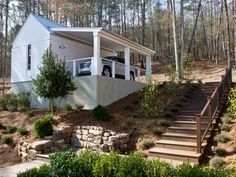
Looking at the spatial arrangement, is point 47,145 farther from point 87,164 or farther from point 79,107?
point 87,164

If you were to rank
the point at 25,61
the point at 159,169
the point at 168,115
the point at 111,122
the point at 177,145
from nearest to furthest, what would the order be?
the point at 159,169
the point at 177,145
the point at 111,122
the point at 168,115
the point at 25,61

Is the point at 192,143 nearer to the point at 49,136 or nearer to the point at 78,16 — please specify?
the point at 49,136

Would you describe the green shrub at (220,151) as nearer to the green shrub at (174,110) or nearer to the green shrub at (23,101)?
the green shrub at (174,110)

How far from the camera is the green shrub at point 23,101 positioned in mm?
15027

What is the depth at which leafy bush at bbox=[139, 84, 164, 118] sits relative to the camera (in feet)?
39.9

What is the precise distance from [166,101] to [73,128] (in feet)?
15.3

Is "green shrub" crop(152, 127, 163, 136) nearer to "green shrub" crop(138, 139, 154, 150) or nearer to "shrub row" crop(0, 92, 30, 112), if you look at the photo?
"green shrub" crop(138, 139, 154, 150)

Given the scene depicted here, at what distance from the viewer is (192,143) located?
30.7 ft

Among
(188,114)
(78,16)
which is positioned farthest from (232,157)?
(78,16)

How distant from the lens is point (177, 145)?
936 centimetres

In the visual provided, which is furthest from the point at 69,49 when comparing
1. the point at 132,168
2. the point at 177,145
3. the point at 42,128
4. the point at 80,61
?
the point at 132,168

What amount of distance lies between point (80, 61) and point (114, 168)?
1028cm

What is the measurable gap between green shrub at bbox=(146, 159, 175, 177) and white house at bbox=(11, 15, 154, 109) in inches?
311

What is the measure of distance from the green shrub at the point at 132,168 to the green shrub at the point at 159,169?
109mm
